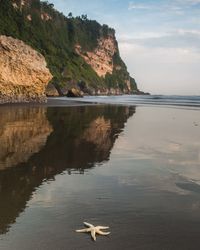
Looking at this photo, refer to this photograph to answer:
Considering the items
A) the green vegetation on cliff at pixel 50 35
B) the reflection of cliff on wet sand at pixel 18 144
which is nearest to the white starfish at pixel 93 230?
the reflection of cliff on wet sand at pixel 18 144

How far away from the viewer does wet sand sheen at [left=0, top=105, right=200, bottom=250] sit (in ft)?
23.8

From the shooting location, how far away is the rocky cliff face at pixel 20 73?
54.7 metres

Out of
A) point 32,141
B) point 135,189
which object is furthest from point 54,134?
point 135,189

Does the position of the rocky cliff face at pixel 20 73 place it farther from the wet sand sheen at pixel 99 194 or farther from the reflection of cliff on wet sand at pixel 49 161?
the wet sand sheen at pixel 99 194

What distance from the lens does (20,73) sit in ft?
188

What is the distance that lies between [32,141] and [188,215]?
445 inches

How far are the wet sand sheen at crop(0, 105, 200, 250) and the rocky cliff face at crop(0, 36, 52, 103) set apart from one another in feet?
124

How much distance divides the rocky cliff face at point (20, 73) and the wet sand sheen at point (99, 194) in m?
37.8

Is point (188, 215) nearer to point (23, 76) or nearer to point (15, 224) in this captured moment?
point (15, 224)

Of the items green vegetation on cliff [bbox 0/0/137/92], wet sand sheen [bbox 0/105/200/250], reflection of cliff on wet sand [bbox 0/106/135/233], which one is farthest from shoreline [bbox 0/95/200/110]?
wet sand sheen [bbox 0/105/200/250]

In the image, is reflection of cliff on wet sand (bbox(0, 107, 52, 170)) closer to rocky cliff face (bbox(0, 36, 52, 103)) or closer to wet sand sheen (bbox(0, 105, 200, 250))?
wet sand sheen (bbox(0, 105, 200, 250))

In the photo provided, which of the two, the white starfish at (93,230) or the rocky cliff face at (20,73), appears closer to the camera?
the white starfish at (93,230)

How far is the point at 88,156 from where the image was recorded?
50.3ft

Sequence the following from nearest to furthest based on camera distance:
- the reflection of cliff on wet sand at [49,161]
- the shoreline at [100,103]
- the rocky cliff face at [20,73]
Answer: the reflection of cliff on wet sand at [49,161]
the rocky cliff face at [20,73]
the shoreline at [100,103]
